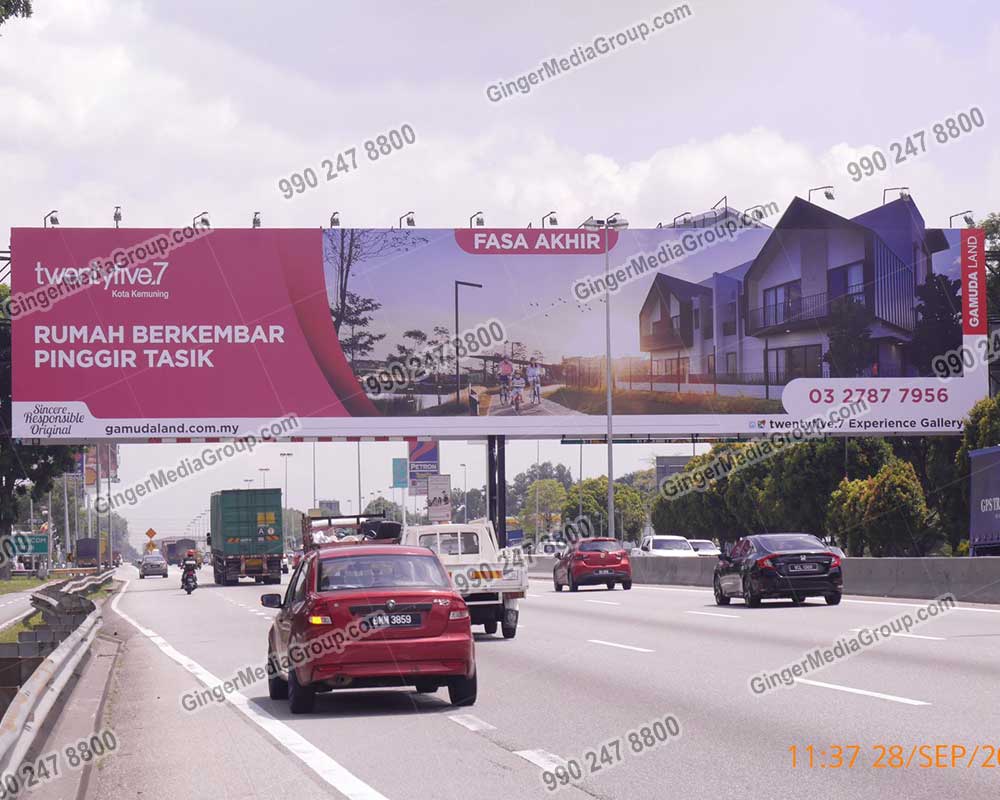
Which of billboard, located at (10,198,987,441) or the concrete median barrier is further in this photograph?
billboard, located at (10,198,987,441)

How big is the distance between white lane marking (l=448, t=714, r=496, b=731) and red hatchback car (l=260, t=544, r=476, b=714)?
1.31ft

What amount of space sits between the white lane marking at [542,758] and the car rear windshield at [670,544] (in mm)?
44756

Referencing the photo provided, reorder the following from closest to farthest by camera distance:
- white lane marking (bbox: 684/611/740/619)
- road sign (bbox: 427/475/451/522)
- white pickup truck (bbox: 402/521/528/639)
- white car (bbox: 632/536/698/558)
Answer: white pickup truck (bbox: 402/521/528/639) < white lane marking (bbox: 684/611/740/619) < white car (bbox: 632/536/698/558) < road sign (bbox: 427/475/451/522)

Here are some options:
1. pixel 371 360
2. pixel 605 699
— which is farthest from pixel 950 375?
pixel 605 699

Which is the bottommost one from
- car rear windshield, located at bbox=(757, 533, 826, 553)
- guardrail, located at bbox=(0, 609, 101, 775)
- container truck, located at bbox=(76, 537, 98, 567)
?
container truck, located at bbox=(76, 537, 98, 567)

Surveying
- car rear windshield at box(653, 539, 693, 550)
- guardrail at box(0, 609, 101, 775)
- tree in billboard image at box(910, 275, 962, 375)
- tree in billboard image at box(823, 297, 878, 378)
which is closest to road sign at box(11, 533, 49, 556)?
car rear windshield at box(653, 539, 693, 550)

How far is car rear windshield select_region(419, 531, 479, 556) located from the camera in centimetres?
2386

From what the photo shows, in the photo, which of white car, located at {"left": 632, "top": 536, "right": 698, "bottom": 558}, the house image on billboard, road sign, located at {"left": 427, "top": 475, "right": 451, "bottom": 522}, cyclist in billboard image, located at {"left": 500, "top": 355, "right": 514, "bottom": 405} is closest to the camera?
cyclist in billboard image, located at {"left": 500, "top": 355, "right": 514, "bottom": 405}

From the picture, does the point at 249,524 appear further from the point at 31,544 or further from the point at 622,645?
the point at 622,645

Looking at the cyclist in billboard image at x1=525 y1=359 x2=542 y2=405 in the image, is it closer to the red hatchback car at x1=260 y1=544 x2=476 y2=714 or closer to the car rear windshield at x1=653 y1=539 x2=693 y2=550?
the car rear windshield at x1=653 y1=539 x2=693 y2=550

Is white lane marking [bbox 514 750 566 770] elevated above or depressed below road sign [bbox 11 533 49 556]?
above

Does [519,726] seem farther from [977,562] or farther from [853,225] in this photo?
[853,225]

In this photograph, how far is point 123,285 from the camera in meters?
50.2

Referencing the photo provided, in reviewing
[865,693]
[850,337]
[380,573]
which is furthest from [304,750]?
[850,337]
